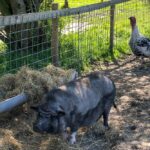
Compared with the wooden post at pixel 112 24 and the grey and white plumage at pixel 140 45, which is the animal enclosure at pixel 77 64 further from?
the grey and white plumage at pixel 140 45

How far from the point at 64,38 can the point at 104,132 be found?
3.93 metres

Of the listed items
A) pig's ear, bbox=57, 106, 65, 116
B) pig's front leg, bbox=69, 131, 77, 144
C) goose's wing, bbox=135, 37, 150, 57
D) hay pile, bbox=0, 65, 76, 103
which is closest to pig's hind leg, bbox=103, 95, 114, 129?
pig's front leg, bbox=69, 131, 77, 144

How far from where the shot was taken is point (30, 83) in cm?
678

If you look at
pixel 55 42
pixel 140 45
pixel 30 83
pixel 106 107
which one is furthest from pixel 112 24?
pixel 106 107

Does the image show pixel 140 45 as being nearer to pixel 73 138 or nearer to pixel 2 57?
pixel 2 57

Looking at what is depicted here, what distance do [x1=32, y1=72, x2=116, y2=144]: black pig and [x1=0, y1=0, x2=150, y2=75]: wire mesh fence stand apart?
1720 mm

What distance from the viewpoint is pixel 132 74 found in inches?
369

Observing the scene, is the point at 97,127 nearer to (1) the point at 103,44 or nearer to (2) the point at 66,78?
(2) the point at 66,78

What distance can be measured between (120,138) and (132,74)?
11.2 feet

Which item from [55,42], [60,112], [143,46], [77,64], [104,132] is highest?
[55,42]

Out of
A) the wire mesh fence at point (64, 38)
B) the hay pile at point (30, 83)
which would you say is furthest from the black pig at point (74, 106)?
the wire mesh fence at point (64, 38)

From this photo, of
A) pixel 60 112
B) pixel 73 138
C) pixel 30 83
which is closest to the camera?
pixel 60 112

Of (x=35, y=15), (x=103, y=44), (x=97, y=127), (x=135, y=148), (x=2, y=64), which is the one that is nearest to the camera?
(x=135, y=148)

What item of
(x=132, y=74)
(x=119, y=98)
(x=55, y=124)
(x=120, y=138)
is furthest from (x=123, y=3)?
(x=55, y=124)
